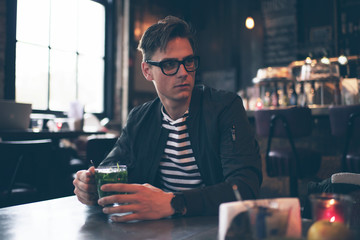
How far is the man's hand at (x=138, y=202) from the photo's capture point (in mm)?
802

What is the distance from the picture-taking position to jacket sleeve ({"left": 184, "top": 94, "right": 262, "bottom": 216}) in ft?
2.93

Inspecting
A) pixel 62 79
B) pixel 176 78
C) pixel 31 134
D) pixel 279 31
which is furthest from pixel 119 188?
pixel 279 31

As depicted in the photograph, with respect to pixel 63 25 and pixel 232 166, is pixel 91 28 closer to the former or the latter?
pixel 63 25

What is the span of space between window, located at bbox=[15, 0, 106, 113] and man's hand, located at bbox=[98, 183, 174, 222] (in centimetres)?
414

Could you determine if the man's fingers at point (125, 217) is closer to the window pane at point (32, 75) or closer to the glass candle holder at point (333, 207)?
the glass candle holder at point (333, 207)

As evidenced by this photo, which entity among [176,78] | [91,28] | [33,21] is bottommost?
[176,78]

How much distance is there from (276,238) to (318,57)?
18.6ft

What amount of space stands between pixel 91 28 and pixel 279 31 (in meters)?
3.20

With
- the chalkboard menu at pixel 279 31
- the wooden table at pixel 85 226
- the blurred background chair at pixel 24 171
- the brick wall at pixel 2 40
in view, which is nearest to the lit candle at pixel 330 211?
the wooden table at pixel 85 226

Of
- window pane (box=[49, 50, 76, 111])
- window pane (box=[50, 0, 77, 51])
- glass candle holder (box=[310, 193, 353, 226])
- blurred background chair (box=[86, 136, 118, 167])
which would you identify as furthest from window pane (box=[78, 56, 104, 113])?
glass candle holder (box=[310, 193, 353, 226])

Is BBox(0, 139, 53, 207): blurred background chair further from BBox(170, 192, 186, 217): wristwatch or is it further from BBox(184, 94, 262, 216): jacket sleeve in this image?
BBox(170, 192, 186, 217): wristwatch

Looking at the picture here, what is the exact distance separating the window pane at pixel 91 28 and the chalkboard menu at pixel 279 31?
113 inches

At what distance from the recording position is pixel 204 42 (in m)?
7.22

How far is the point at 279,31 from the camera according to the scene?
20.4 ft
